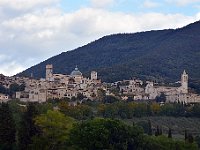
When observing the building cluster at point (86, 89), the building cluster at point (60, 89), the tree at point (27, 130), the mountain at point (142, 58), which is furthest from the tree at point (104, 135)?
the mountain at point (142, 58)

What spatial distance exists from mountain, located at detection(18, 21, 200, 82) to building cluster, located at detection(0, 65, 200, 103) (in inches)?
514

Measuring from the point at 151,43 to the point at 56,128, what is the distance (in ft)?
460

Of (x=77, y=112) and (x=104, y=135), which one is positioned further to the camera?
(x=77, y=112)

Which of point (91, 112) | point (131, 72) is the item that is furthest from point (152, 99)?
point (91, 112)

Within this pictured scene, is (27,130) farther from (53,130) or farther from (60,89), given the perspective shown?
(60,89)

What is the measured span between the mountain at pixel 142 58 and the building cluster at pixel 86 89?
514 inches

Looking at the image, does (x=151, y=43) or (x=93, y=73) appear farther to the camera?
(x=151, y=43)

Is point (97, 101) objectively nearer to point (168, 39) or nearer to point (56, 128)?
point (56, 128)

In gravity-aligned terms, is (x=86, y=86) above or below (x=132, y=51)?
below

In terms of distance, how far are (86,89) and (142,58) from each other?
52187mm

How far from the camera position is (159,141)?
171 ft

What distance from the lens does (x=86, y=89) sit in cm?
11369

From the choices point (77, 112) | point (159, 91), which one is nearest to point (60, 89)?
point (159, 91)

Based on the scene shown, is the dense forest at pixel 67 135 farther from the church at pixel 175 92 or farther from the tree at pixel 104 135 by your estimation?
the church at pixel 175 92
